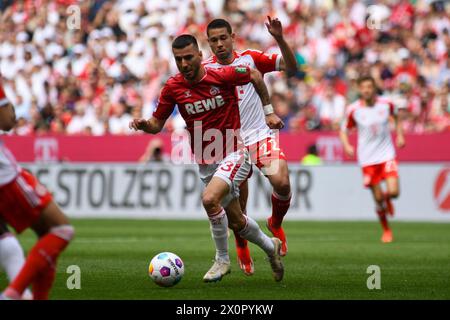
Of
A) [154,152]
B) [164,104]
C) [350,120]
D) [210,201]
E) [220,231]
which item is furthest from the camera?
[154,152]

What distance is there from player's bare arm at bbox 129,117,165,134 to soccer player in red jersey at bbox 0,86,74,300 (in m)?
2.65

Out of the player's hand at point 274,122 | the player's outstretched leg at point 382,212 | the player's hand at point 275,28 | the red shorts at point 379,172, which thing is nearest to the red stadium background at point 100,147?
the red shorts at point 379,172

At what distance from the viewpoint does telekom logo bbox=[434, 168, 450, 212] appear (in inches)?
816

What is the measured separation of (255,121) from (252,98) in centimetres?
30

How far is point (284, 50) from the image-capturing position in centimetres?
1070

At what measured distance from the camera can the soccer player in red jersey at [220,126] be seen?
10031mm

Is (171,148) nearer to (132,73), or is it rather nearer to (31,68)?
(132,73)

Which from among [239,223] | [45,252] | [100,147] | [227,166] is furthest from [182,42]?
[100,147]

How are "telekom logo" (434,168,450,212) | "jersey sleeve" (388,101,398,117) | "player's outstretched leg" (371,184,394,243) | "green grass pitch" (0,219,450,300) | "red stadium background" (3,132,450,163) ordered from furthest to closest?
"red stadium background" (3,132,450,163)
"telekom logo" (434,168,450,212)
"jersey sleeve" (388,101,398,117)
"player's outstretched leg" (371,184,394,243)
"green grass pitch" (0,219,450,300)

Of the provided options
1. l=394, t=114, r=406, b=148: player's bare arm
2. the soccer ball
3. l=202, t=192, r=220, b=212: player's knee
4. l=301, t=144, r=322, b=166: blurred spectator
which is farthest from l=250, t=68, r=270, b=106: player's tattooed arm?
l=301, t=144, r=322, b=166: blurred spectator

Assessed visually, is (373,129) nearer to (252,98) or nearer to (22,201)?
(252,98)

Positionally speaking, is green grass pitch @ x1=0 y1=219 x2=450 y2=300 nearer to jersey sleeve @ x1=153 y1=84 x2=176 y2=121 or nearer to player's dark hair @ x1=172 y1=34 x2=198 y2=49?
jersey sleeve @ x1=153 y1=84 x2=176 y2=121

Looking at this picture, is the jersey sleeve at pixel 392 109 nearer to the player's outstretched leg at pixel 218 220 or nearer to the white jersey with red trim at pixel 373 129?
the white jersey with red trim at pixel 373 129

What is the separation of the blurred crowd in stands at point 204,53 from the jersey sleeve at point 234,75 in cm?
1359
